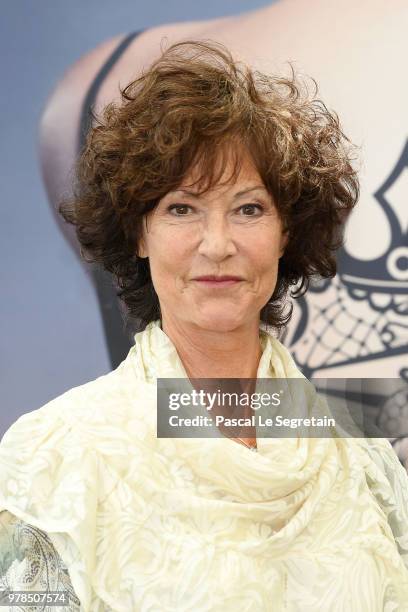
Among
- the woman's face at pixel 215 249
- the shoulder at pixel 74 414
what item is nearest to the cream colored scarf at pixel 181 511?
the shoulder at pixel 74 414

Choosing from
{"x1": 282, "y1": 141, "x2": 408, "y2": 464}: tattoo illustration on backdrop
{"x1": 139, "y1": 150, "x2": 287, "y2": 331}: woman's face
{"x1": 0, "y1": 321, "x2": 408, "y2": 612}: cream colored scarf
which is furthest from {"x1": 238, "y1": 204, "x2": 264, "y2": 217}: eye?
{"x1": 282, "y1": 141, "x2": 408, "y2": 464}: tattoo illustration on backdrop

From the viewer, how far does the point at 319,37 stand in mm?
2475

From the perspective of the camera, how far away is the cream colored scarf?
1.30 meters

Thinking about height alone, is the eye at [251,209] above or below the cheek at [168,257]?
above

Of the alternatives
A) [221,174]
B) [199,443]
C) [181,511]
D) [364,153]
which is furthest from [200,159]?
[364,153]

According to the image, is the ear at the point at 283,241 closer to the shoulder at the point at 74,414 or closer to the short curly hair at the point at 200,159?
the short curly hair at the point at 200,159

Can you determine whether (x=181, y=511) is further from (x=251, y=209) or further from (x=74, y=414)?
(x=251, y=209)

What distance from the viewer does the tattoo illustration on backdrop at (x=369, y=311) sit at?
2432mm

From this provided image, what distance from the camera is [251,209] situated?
1.47m

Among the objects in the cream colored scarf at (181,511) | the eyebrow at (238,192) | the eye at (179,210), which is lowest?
the cream colored scarf at (181,511)

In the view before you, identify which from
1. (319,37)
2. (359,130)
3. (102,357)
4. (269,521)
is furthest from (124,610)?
(319,37)

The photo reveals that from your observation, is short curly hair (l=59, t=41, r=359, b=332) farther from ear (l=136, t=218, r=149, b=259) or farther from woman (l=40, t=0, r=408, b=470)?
woman (l=40, t=0, r=408, b=470)

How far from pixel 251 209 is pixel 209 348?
255 millimetres

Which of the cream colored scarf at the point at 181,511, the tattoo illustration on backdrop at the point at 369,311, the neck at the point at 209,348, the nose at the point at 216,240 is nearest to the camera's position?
the cream colored scarf at the point at 181,511
